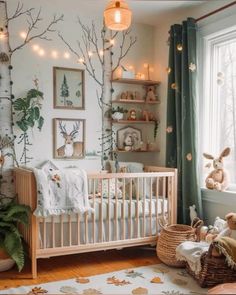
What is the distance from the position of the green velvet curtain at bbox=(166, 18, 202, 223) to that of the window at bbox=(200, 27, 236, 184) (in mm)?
156

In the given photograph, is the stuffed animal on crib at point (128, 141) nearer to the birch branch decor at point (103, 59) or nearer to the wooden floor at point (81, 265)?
the birch branch decor at point (103, 59)

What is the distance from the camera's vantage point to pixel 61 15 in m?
3.77

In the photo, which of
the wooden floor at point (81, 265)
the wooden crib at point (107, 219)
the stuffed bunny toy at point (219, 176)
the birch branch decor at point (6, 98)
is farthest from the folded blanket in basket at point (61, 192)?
the stuffed bunny toy at point (219, 176)

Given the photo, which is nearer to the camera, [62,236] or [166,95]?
[62,236]

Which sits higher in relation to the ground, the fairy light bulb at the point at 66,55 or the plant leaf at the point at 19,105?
the fairy light bulb at the point at 66,55

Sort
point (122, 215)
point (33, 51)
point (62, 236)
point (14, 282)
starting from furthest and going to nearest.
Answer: point (33, 51)
point (122, 215)
point (62, 236)
point (14, 282)

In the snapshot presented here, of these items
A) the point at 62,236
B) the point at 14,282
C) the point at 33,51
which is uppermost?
the point at 33,51

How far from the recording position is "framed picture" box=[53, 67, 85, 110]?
376 centimetres

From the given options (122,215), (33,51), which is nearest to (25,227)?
(122,215)

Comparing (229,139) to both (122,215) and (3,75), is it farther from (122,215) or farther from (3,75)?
(3,75)

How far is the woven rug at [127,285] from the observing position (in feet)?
8.77

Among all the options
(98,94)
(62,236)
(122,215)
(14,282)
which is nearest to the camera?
(14,282)

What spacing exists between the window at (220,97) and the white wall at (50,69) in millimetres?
1159

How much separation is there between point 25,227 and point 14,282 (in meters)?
0.50
